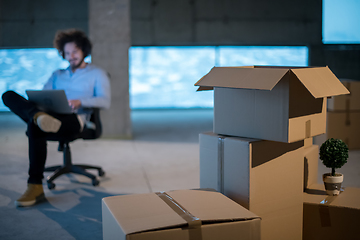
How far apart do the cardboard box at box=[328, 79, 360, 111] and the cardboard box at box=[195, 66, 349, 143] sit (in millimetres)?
2251

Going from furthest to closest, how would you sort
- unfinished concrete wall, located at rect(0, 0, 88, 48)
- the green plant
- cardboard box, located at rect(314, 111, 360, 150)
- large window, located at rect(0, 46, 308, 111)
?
large window, located at rect(0, 46, 308, 111)
unfinished concrete wall, located at rect(0, 0, 88, 48)
cardboard box, located at rect(314, 111, 360, 150)
the green plant

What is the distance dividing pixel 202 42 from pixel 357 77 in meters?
3.49

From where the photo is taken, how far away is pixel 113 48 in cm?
482

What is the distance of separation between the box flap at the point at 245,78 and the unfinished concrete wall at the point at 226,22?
6377 mm

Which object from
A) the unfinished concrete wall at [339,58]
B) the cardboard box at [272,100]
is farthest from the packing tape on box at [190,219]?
the unfinished concrete wall at [339,58]

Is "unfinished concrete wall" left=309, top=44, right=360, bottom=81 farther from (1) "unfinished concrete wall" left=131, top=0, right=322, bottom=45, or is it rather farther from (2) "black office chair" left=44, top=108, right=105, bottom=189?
(2) "black office chair" left=44, top=108, right=105, bottom=189

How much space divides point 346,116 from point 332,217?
2.36m

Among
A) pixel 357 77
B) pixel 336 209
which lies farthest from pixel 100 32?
pixel 357 77

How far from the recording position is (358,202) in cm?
184

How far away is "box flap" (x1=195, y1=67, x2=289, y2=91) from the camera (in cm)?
150

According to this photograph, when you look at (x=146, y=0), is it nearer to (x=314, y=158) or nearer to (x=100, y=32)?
(x=100, y=32)

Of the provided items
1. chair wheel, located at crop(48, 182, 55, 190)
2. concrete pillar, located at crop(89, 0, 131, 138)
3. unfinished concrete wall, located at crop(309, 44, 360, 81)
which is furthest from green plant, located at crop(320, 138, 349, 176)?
unfinished concrete wall, located at crop(309, 44, 360, 81)

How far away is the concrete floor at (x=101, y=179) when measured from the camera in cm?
213

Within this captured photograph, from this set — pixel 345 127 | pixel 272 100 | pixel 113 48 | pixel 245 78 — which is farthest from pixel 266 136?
pixel 113 48
